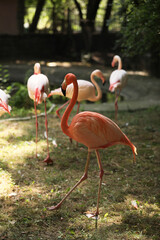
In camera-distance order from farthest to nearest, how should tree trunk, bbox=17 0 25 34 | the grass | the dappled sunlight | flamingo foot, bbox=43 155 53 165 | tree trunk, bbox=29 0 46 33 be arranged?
tree trunk, bbox=17 0 25 34 < tree trunk, bbox=29 0 46 33 < the dappled sunlight < flamingo foot, bbox=43 155 53 165 < the grass

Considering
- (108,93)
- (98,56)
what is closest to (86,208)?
(108,93)

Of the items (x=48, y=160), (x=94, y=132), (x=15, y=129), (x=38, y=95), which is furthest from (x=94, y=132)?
(x=15, y=129)

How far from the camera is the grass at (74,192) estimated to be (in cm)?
292

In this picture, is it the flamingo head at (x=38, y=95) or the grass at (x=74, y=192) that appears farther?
the flamingo head at (x=38, y=95)

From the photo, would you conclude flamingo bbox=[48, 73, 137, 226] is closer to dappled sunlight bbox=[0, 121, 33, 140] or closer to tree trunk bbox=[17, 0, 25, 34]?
dappled sunlight bbox=[0, 121, 33, 140]

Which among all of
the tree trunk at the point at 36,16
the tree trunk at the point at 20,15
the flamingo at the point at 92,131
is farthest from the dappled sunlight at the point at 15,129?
the tree trunk at the point at 20,15

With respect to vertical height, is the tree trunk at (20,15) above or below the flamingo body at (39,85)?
above

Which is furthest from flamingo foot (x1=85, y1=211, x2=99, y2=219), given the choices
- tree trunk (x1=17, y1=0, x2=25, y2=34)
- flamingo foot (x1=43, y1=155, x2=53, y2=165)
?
tree trunk (x1=17, y1=0, x2=25, y2=34)

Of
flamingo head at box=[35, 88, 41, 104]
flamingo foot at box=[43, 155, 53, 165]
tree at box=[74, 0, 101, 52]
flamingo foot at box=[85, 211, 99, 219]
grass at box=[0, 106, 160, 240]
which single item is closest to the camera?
grass at box=[0, 106, 160, 240]

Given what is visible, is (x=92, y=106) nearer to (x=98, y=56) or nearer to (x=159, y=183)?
(x=159, y=183)

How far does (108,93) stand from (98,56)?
6.09 metres

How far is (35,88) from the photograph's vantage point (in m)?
4.14

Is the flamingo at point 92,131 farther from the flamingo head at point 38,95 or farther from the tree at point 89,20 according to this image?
the tree at point 89,20

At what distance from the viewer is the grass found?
9.57 feet
